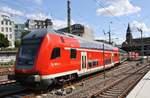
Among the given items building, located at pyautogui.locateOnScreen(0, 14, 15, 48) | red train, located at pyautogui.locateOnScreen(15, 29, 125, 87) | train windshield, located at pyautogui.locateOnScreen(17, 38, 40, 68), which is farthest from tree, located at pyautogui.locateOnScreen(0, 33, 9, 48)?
train windshield, located at pyautogui.locateOnScreen(17, 38, 40, 68)

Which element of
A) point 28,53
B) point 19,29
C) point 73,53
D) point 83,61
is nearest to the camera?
point 28,53

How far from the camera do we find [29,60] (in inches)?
632

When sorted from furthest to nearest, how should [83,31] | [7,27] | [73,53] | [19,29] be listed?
[19,29] < [83,31] < [7,27] < [73,53]

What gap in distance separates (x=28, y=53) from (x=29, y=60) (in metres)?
0.56

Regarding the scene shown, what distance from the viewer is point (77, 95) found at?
15922 mm

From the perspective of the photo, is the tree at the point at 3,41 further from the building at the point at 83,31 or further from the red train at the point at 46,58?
the red train at the point at 46,58

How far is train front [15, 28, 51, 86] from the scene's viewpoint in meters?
15.6

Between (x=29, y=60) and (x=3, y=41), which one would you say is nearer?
(x=29, y=60)

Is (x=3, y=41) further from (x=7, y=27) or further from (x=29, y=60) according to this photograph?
(x=29, y=60)

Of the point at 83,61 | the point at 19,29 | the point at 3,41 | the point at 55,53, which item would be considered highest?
the point at 19,29

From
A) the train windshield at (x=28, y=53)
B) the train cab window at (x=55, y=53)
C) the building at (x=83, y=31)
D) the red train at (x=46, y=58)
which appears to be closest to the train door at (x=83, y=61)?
the red train at (x=46, y=58)

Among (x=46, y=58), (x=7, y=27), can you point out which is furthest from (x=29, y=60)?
(x=7, y=27)

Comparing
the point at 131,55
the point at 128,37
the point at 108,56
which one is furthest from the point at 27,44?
the point at 128,37

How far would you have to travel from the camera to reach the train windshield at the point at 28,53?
16000 millimetres
